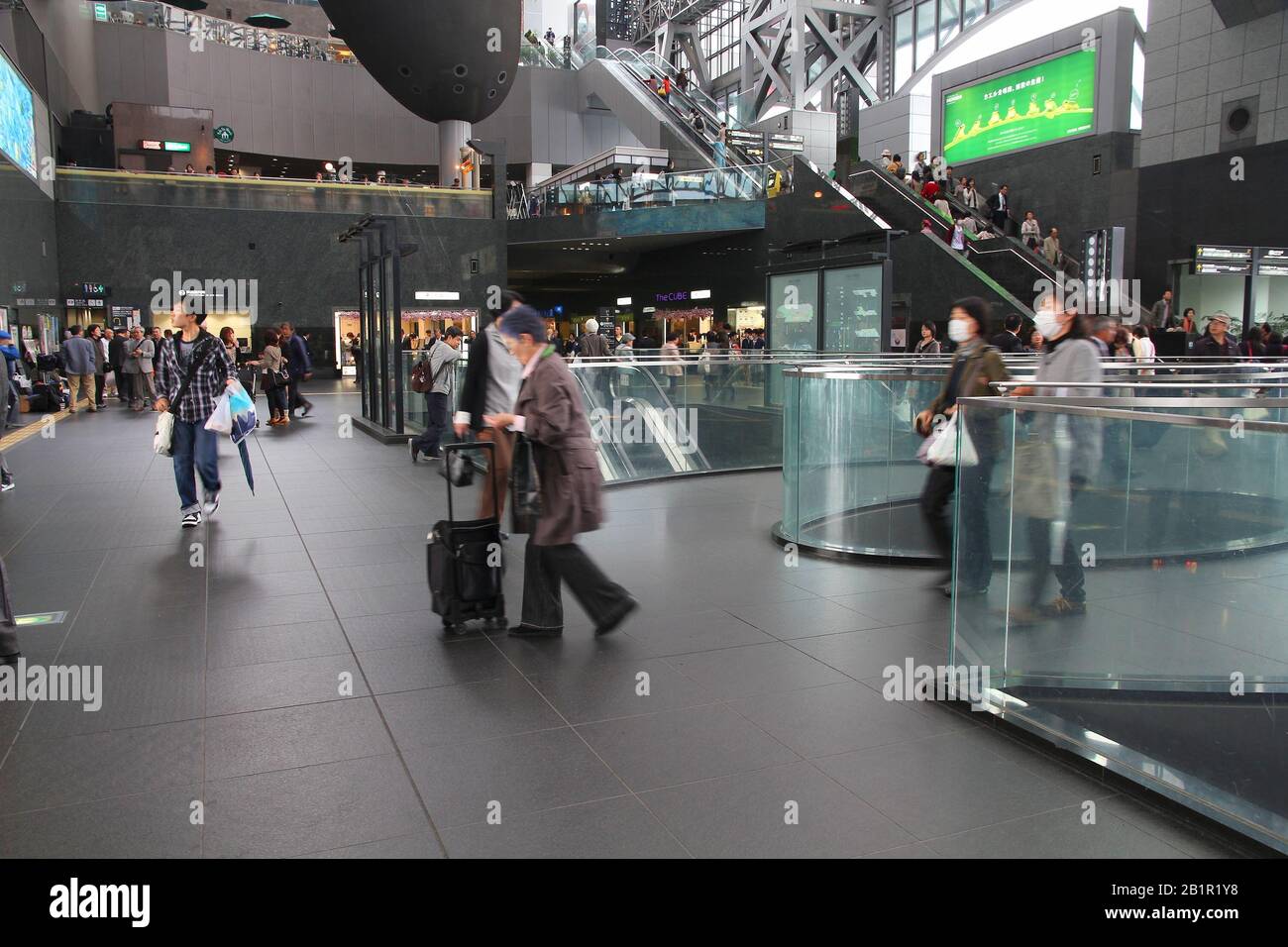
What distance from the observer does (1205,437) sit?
3621mm

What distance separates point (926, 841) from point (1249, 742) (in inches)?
50.7

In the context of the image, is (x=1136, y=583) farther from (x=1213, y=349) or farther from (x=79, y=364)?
(x=79, y=364)

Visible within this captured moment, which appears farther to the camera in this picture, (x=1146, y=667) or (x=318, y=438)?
(x=318, y=438)

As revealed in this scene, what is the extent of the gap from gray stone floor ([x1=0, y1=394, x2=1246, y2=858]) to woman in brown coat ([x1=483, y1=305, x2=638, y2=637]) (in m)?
0.28

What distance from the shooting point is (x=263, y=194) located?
28609 mm

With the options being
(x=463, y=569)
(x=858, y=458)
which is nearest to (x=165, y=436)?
(x=463, y=569)

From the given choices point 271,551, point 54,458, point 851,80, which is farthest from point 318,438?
point 851,80

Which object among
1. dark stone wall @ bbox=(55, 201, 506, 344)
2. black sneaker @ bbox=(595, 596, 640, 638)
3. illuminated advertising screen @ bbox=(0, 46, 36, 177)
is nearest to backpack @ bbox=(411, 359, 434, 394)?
black sneaker @ bbox=(595, 596, 640, 638)

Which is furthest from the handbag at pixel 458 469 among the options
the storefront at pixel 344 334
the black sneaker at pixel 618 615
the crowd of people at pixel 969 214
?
the storefront at pixel 344 334

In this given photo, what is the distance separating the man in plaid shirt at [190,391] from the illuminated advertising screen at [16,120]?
1320cm

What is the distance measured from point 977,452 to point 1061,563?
2.13ft

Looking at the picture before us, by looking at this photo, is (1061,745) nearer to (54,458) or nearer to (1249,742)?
(1249,742)

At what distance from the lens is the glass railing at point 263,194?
2628cm

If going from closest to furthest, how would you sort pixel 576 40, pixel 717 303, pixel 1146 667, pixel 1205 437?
pixel 1205 437 < pixel 1146 667 < pixel 717 303 < pixel 576 40
